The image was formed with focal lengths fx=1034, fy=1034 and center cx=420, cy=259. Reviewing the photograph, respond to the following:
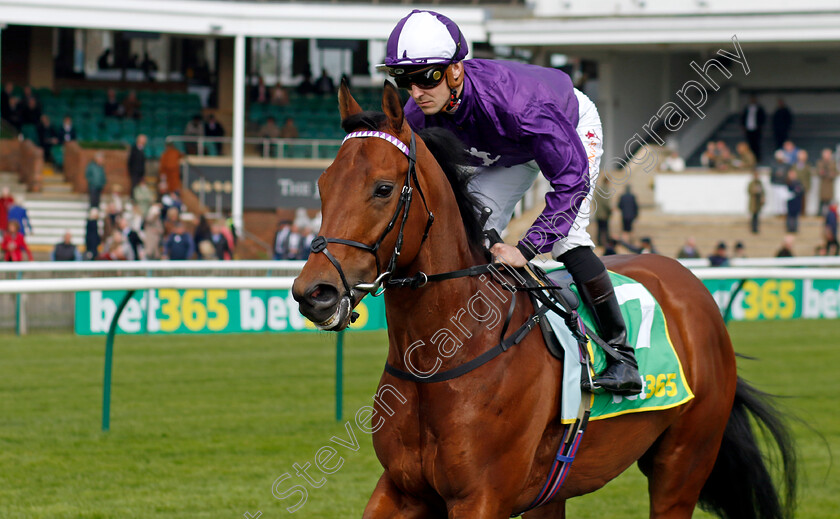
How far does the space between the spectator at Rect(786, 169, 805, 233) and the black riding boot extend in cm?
1561

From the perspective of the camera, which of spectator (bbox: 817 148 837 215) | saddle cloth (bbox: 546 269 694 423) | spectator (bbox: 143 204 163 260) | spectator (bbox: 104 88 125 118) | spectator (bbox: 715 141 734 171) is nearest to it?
saddle cloth (bbox: 546 269 694 423)

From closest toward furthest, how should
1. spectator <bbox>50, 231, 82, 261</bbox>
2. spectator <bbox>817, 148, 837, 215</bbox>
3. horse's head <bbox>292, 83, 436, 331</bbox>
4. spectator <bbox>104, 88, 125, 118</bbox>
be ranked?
horse's head <bbox>292, 83, 436, 331</bbox>, spectator <bbox>50, 231, 82, 261</bbox>, spectator <bbox>817, 148, 837, 215</bbox>, spectator <bbox>104, 88, 125, 118</bbox>

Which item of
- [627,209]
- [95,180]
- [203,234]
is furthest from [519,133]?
[95,180]

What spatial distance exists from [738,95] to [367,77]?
27.8ft

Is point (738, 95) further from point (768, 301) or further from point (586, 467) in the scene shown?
point (586, 467)

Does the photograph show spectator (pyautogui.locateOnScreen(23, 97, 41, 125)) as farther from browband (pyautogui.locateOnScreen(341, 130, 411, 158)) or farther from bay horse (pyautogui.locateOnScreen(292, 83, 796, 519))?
browband (pyautogui.locateOnScreen(341, 130, 411, 158))

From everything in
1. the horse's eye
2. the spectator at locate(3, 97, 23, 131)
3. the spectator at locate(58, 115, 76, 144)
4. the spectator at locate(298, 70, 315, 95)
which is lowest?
the horse's eye

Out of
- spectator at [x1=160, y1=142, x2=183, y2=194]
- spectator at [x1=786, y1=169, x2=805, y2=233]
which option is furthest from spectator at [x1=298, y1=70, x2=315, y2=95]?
spectator at [x1=786, y1=169, x2=805, y2=233]

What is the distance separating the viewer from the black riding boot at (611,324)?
11.2ft

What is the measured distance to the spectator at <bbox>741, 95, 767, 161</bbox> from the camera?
66.9 feet

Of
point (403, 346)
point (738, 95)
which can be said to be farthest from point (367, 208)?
point (738, 95)

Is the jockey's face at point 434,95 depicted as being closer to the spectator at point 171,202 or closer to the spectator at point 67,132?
the spectator at point 171,202

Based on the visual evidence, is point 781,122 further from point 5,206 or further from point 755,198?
point 5,206

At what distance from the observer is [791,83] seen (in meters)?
23.0
